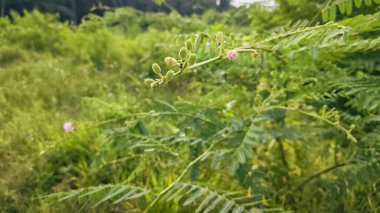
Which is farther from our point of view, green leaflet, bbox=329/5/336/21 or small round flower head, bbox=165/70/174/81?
green leaflet, bbox=329/5/336/21

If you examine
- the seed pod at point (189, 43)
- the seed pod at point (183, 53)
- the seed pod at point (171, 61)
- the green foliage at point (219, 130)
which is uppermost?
the seed pod at point (189, 43)

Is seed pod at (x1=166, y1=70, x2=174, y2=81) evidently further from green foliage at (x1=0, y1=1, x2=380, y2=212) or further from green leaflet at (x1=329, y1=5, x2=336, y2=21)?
green leaflet at (x1=329, y1=5, x2=336, y2=21)

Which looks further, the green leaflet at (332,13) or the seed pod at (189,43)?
the green leaflet at (332,13)

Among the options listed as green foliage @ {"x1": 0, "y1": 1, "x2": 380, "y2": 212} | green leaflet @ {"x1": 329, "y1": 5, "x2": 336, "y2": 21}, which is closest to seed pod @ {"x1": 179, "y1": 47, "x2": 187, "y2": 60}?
green foliage @ {"x1": 0, "y1": 1, "x2": 380, "y2": 212}

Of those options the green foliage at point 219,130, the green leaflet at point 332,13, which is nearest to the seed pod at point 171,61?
the green foliage at point 219,130

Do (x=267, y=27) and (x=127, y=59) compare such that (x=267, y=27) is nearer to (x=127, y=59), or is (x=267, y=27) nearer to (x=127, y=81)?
(x=127, y=81)

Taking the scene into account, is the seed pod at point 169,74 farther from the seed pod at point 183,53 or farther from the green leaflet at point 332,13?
the green leaflet at point 332,13

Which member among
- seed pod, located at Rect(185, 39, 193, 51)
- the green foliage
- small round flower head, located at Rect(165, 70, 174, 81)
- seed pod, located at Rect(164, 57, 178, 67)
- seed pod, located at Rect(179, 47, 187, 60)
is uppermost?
seed pod, located at Rect(185, 39, 193, 51)

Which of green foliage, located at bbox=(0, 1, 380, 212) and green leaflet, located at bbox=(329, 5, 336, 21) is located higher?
green leaflet, located at bbox=(329, 5, 336, 21)

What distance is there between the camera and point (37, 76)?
3480 mm

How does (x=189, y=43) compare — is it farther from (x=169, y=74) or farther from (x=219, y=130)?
(x=219, y=130)

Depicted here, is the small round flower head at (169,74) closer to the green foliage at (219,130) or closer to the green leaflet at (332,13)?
the green foliage at (219,130)

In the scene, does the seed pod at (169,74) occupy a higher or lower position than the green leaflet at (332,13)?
lower

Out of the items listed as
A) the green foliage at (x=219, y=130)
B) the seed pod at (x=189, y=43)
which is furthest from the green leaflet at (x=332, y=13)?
the seed pod at (x=189, y=43)
